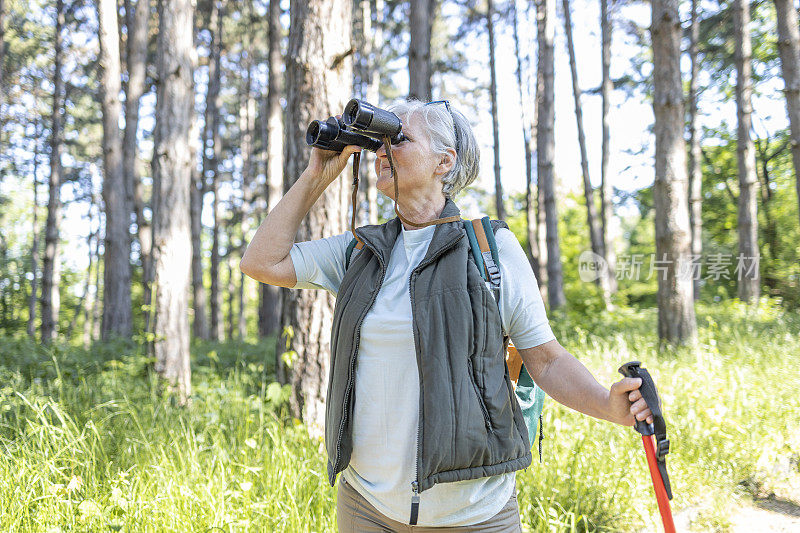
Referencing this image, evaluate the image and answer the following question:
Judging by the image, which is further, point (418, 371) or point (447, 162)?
point (447, 162)

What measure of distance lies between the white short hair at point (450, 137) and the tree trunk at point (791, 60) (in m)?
7.83

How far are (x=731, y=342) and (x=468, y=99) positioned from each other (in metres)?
16.0

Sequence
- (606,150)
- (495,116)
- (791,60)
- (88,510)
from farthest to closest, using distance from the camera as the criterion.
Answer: (495,116), (606,150), (791,60), (88,510)

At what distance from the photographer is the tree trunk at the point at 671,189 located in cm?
707

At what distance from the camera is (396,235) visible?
2.02 metres

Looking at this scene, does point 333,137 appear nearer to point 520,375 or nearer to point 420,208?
point 420,208

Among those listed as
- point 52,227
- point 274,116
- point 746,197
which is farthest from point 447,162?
point 52,227

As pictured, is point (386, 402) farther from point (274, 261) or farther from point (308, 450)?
point (308, 450)

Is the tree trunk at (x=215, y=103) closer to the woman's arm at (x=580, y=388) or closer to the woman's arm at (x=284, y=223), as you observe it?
the woman's arm at (x=284, y=223)

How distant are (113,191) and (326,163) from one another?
34.8ft

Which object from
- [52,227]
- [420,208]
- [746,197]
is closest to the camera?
[420,208]

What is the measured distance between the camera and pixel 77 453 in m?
3.57

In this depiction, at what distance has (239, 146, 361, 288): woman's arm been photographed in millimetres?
1985

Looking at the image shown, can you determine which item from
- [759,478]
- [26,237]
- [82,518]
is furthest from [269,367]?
[26,237]
